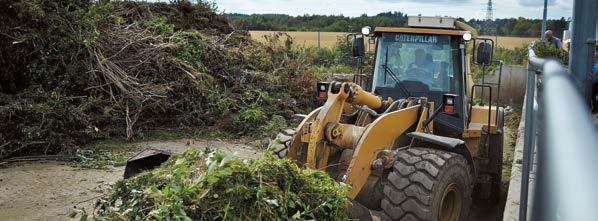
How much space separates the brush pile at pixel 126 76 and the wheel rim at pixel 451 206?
19.0ft

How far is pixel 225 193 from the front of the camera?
3904mm

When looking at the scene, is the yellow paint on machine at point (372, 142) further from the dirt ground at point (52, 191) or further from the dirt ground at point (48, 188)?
the dirt ground at point (48, 188)

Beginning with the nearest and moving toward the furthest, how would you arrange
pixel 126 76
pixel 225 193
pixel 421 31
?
pixel 225 193
pixel 421 31
pixel 126 76

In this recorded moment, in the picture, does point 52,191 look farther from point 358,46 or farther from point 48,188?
point 358,46

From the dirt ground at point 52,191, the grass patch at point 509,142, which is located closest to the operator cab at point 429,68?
the dirt ground at point 52,191

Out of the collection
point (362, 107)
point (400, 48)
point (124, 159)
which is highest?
point (400, 48)

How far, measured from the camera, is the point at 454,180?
5516mm

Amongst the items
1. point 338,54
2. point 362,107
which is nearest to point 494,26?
point 338,54

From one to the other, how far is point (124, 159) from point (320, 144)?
447cm

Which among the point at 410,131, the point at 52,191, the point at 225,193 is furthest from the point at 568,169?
the point at 52,191

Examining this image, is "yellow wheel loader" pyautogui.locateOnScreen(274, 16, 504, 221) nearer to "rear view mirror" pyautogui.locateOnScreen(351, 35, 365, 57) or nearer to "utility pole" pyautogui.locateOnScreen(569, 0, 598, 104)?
"rear view mirror" pyautogui.locateOnScreen(351, 35, 365, 57)

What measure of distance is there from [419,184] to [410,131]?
1247 millimetres

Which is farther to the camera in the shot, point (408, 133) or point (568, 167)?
point (408, 133)

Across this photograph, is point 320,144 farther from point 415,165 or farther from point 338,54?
point 338,54
